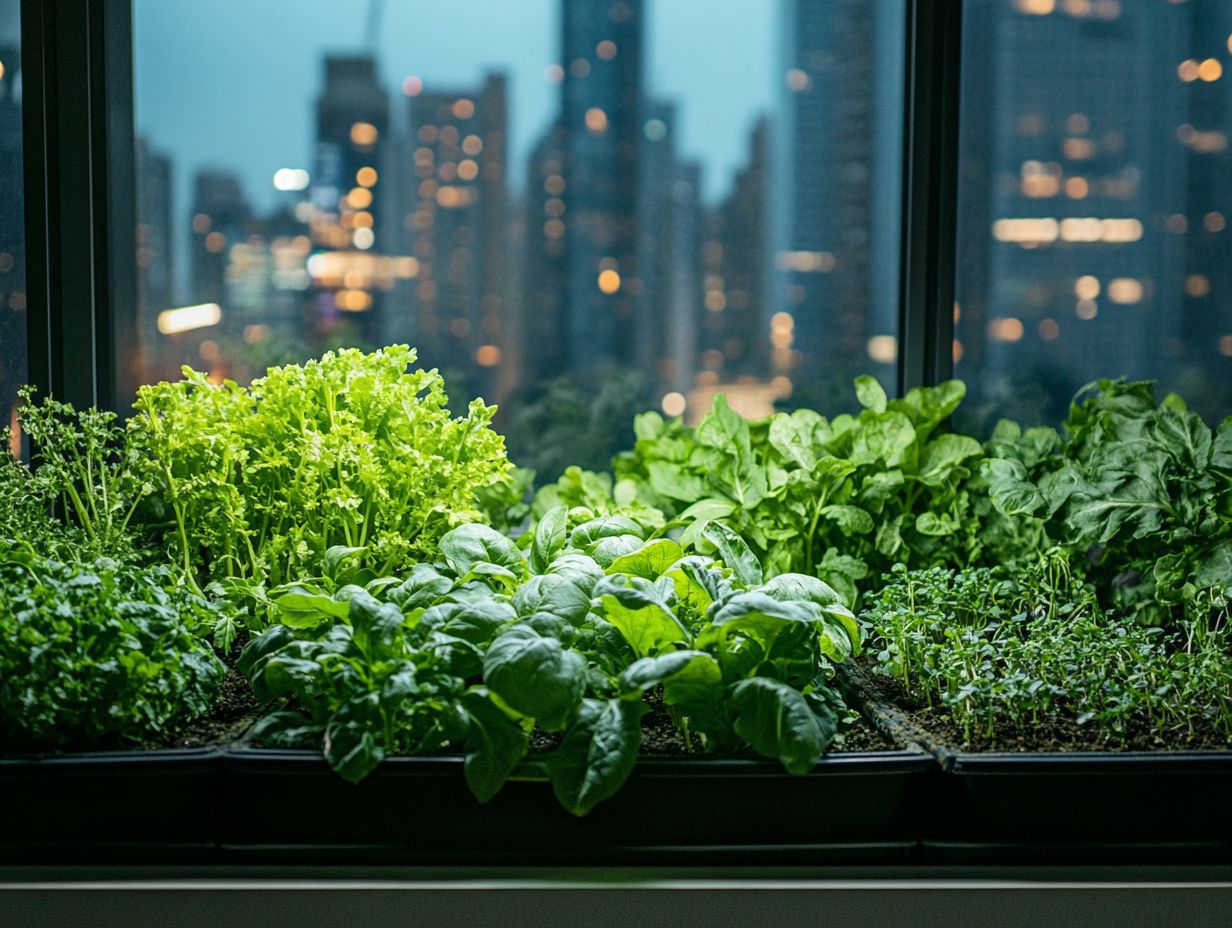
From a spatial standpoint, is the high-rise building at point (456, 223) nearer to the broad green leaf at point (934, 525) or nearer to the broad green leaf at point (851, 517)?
the broad green leaf at point (851, 517)

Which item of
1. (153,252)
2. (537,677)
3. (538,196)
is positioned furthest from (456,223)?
(537,677)

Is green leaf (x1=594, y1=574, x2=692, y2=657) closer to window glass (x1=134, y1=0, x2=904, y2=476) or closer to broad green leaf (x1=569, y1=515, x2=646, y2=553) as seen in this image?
broad green leaf (x1=569, y1=515, x2=646, y2=553)

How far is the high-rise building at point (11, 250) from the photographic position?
180cm

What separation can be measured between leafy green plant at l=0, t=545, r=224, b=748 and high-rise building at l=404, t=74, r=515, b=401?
39.7 inches

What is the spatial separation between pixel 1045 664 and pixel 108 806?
1.16m

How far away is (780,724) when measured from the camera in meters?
1.09

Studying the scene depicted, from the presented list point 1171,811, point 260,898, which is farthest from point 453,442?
point 1171,811

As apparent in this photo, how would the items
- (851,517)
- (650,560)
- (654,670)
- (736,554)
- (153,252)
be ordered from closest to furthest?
(654,670), (650,560), (736,554), (851,517), (153,252)

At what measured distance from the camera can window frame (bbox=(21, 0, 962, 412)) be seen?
1.82 metres

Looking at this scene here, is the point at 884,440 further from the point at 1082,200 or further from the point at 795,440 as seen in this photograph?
the point at 1082,200

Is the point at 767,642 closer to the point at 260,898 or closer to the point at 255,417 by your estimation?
the point at 260,898

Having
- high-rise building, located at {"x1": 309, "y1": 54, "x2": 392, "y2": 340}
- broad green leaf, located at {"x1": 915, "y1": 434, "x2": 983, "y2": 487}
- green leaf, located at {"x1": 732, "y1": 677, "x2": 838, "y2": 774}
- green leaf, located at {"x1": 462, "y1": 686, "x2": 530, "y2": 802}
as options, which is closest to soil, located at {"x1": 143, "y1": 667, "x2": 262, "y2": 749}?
green leaf, located at {"x1": 462, "y1": 686, "x2": 530, "y2": 802}

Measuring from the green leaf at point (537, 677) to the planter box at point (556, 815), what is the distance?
0.07 m

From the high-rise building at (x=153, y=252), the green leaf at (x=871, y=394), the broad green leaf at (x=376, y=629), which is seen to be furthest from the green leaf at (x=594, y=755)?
the high-rise building at (x=153, y=252)
